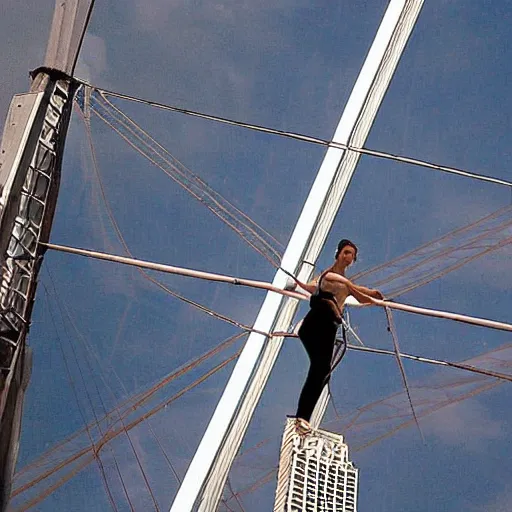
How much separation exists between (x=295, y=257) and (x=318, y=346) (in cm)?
174

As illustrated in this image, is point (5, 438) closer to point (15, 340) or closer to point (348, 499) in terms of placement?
point (15, 340)

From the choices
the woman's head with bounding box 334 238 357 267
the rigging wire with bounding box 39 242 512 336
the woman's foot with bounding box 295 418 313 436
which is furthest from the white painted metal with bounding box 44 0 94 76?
the woman's foot with bounding box 295 418 313 436

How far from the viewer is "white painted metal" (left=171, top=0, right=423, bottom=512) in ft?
26.2

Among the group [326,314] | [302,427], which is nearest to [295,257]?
[326,314]

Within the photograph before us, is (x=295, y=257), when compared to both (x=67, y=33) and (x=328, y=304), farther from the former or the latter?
(x=67, y=33)

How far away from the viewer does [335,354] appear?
23.1ft

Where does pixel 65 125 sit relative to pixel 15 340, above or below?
above

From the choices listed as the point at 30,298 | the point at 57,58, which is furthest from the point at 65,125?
the point at 30,298

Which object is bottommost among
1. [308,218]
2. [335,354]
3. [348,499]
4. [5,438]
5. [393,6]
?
[5,438]

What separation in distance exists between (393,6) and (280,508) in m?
4.94

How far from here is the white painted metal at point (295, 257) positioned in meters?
7.99

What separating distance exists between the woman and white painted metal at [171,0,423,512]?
1.38 meters

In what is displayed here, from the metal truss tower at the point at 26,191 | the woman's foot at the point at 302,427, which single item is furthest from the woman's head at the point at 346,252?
the metal truss tower at the point at 26,191

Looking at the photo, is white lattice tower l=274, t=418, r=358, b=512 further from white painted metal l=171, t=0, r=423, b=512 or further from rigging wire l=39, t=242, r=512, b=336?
white painted metal l=171, t=0, r=423, b=512
